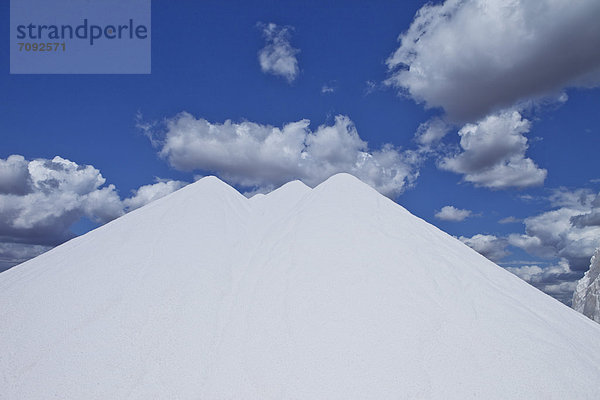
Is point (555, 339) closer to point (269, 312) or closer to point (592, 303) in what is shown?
point (269, 312)

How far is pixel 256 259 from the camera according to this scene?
712cm

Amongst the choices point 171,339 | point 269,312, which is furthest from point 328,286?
point 171,339

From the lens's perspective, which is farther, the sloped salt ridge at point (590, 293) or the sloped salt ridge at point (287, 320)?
the sloped salt ridge at point (590, 293)

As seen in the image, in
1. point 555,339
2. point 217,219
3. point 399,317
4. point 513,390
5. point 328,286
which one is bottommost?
point 513,390

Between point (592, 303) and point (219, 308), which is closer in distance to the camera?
point (219, 308)

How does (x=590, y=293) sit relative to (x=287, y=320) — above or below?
above

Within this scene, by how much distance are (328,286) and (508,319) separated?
296 cm

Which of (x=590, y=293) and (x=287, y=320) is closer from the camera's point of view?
(x=287, y=320)

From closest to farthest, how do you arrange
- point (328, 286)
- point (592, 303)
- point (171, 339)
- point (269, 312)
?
point (171, 339), point (269, 312), point (328, 286), point (592, 303)

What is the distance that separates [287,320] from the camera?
5.25 meters

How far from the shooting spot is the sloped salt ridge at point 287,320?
4305 mm

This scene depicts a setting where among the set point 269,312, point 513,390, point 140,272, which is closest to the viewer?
point 513,390

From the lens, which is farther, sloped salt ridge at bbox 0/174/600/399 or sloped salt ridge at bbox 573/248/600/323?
sloped salt ridge at bbox 573/248/600/323

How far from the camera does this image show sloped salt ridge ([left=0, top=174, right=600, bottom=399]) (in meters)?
4.30
